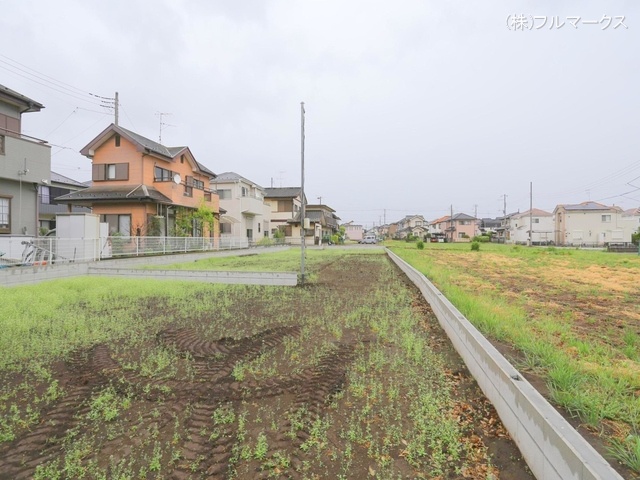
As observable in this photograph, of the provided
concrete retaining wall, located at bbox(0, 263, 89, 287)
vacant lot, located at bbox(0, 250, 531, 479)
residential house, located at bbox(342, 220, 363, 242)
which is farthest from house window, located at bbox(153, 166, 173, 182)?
residential house, located at bbox(342, 220, 363, 242)

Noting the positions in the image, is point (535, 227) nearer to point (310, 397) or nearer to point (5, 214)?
point (310, 397)

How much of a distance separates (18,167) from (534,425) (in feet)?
54.5

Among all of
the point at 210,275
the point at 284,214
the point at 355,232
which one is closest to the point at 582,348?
the point at 210,275

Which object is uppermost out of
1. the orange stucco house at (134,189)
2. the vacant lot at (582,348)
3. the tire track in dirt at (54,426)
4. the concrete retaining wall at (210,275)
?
the orange stucco house at (134,189)

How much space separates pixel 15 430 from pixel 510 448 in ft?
12.3

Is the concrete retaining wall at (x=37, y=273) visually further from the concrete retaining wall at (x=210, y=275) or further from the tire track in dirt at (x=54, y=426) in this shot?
the tire track in dirt at (x=54, y=426)

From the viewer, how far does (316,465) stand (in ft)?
7.38

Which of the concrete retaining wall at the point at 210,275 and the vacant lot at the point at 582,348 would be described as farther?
the concrete retaining wall at the point at 210,275

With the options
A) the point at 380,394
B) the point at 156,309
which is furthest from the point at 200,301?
the point at 380,394

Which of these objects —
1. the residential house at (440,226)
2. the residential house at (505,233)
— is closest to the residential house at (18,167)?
the residential house at (440,226)

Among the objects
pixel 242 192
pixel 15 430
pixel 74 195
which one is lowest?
pixel 15 430

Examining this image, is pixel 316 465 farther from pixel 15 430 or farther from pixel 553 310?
pixel 553 310

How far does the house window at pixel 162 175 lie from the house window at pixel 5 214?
777 centimetres

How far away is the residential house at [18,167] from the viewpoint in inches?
482
